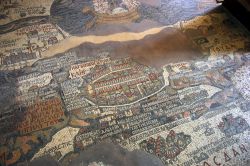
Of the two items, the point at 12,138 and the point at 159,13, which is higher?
the point at 159,13

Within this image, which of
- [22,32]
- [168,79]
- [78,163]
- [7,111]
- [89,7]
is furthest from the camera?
[89,7]

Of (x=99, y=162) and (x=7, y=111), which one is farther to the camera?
(x=7, y=111)

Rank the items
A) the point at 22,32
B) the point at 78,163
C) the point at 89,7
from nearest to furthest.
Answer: the point at 78,163, the point at 22,32, the point at 89,7

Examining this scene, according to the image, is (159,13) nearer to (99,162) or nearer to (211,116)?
(211,116)

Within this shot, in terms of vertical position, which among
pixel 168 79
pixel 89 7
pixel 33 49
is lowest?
pixel 168 79

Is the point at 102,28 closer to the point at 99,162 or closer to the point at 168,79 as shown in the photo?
the point at 168,79

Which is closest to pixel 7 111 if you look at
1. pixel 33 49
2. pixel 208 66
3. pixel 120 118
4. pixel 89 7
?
pixel 33 49
